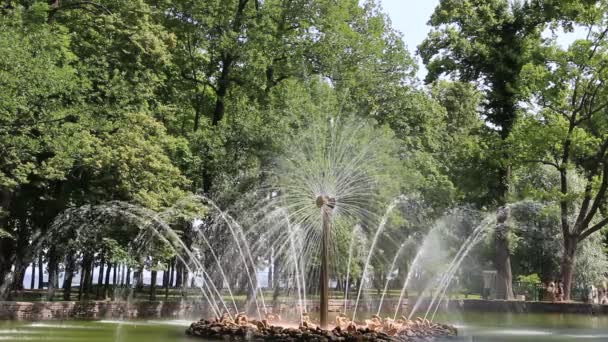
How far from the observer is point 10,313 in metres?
20.5

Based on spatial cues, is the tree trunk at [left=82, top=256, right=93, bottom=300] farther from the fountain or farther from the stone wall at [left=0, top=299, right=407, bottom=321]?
the stone wall at [left=0, top=299, right=407, bottom=321]

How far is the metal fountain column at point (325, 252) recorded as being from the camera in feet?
50.8

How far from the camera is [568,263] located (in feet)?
99.8

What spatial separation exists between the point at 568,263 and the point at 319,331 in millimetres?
20092

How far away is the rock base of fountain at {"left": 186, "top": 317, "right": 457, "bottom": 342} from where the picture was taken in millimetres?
14289

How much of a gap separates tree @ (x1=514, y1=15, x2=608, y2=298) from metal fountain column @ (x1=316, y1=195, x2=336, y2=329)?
18.0 meters

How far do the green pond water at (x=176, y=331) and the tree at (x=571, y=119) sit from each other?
22.5ft

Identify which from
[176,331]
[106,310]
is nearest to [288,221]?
[176,331]

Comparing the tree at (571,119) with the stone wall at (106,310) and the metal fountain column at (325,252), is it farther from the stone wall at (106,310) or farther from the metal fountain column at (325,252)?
the metal fountain column at (325,252)

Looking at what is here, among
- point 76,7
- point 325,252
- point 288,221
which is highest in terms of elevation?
point 76,7

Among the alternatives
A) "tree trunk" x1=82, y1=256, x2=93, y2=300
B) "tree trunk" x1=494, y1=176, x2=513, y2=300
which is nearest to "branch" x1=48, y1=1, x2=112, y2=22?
"tree trunk" x1=82, y1=256, x2=93, y2=300

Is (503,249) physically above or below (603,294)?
above

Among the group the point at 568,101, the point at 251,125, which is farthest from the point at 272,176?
the point at 568,101

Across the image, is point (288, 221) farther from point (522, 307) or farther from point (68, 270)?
point (522, 307)
